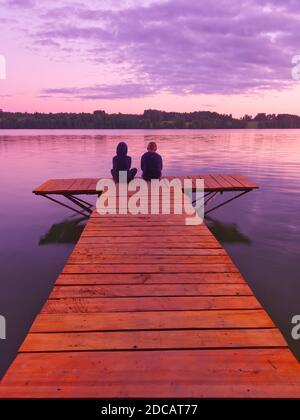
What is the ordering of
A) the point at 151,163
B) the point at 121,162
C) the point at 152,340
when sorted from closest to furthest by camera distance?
the point at 152,340, the point at 151,163, the point at 121,162

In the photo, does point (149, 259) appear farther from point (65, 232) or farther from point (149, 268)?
point (65, 232)

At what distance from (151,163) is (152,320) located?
782 centimetres

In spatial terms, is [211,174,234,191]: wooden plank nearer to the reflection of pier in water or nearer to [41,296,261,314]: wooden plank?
the reflection of pier in water

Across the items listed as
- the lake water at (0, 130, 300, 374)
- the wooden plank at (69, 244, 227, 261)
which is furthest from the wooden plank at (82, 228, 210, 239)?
the lake water at (0, 130, 300, 374)

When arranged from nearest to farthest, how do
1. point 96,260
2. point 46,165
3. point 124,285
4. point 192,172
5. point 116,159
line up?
point 124,285 < point 96,260 < point 116,159 < point 192,172 < point 46,165

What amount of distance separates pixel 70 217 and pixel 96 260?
8985 mm

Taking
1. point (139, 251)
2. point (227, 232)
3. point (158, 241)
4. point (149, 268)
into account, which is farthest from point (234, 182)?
point (149, 268)

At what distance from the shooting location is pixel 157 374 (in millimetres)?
2598

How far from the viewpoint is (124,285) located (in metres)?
4.17

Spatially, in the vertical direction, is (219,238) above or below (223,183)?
below

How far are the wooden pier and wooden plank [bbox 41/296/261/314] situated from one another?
1cm

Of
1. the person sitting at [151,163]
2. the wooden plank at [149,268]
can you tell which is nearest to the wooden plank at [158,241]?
the wooden plank at [149,268]

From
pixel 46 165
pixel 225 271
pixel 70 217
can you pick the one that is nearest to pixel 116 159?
pixel 70 217
